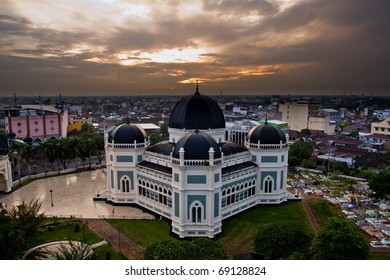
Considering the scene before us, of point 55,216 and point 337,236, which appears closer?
point 337,236

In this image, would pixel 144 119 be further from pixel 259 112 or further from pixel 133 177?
pixel 133 177

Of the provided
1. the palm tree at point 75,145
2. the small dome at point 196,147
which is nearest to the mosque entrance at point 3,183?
the palm tree at point 75,145

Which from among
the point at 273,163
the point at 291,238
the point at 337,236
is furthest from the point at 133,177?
the point at 337,236

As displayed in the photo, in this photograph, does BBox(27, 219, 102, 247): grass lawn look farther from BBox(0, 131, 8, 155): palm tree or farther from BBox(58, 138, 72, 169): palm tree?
BBox(58, 138, 72, 169): palm tree

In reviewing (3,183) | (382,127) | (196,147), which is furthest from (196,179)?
(382,127)

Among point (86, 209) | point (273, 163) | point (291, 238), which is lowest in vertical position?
point (86, 209)

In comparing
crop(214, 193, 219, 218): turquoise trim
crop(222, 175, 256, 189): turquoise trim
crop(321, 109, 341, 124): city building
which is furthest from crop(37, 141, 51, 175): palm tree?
crop(321, 109, 341, 124): city building

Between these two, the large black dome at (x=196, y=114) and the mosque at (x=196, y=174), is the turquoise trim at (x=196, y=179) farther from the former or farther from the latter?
the large black dome at (x=196, y=114)
